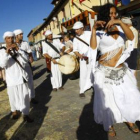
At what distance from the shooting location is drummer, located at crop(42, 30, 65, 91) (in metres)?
6.56

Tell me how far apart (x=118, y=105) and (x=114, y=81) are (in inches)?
15.0

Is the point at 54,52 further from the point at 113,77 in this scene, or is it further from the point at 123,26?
the point at 123,26

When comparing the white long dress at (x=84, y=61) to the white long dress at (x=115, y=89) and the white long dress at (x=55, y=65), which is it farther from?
the white long dress at (x=115, y=89)

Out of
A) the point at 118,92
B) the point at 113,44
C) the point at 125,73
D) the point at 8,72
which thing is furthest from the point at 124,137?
the point at 8,72

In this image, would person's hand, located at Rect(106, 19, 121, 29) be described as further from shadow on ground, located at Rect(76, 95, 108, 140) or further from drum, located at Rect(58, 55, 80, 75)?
drum, located at Rect(58, 55, 80, 75)

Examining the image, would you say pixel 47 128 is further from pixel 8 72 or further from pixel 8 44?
pixel 8 44

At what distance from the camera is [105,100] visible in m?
3.05

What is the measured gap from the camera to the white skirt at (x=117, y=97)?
2.95 meters

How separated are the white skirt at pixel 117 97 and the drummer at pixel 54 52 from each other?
11.5 feet

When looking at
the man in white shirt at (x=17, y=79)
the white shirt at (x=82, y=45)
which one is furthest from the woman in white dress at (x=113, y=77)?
the white shirt at (x=82, y=45)

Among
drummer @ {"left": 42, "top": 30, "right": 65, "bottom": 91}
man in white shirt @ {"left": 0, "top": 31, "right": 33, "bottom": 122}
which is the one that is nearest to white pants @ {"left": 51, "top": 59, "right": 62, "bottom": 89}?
drummer @ {"left": 42, "top": 30, "right": 65, "bottom": 91}

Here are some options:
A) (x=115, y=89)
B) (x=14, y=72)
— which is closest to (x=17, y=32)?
(x=14, y=72)

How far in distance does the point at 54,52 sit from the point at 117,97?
4.05m

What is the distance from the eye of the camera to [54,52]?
6.68m
